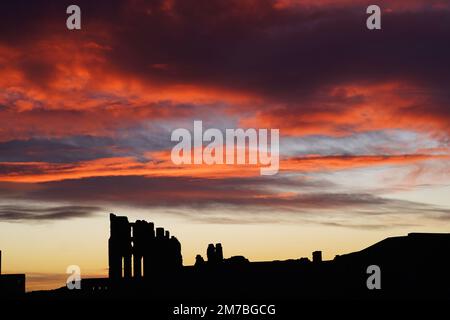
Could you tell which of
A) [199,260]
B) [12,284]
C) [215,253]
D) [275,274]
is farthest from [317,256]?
[12,284]

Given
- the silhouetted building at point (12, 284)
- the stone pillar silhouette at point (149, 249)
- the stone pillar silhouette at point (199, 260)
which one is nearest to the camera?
the stone pillar silhouette at point (199, 260)

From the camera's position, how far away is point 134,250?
26312mm

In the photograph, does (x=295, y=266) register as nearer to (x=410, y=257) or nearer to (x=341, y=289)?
(x=341, y=289)

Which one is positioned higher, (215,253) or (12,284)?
(215,253)

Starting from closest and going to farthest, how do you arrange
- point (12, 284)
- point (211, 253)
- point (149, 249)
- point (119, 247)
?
point (119, 247) < point (211, 253) < point (149, 249) < point (12, 284)

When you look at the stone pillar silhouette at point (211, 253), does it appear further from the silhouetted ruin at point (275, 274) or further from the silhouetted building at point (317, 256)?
the silhouetted building at point (317, 256)

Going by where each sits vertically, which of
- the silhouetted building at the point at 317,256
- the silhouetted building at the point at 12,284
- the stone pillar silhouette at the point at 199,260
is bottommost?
the silhouetted building at the point at 12,284

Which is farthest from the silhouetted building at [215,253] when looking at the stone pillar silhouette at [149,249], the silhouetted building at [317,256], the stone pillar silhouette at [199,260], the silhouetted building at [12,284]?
the silhouetted building at [12,284]

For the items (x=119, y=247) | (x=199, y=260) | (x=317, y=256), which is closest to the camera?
(x=317, y=256)

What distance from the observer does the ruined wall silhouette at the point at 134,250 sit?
2578 cm

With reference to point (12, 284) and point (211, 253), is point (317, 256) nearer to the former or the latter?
point (211, 253)

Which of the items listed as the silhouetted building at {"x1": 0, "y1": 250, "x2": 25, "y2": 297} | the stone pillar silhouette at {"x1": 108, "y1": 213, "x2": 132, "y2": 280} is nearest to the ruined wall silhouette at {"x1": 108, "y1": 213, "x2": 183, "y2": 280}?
the stone pillar silhouette at {"x1": 108, "y1": 213, "x2": 132, "y2": 280}

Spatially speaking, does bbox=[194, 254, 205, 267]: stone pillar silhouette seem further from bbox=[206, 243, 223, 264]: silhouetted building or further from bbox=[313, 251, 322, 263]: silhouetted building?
bbox=[313, 251, 322, 263]: silhouetted building

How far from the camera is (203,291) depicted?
24109 millimetres
